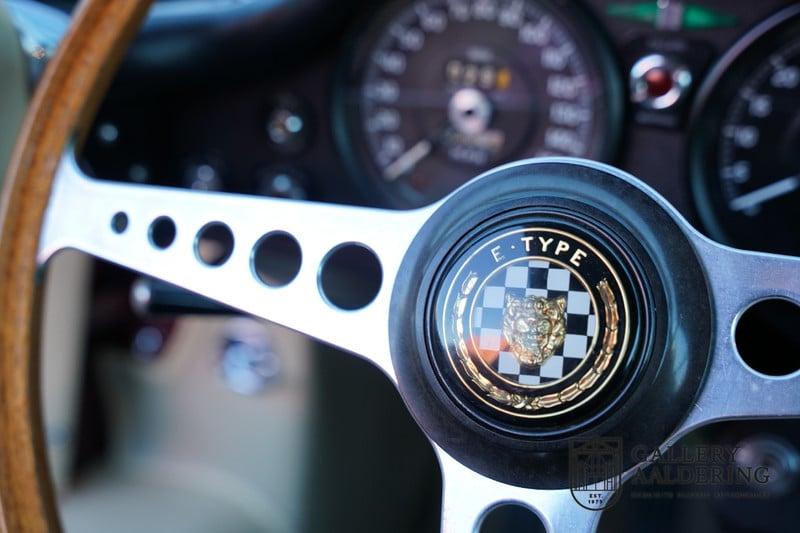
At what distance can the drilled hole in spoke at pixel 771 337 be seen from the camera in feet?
3.50

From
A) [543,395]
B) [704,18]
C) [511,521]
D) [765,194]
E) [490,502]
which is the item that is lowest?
[511,521]

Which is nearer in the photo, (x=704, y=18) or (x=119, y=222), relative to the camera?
(x=119, y=222)

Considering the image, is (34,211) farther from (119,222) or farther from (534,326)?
(534,326)

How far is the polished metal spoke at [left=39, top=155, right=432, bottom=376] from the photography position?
92cm

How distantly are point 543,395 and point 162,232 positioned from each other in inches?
19.1

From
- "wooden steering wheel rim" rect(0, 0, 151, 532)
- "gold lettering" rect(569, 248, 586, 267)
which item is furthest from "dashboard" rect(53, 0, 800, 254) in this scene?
"gold lettering" rect(569, 248, 586, 267)

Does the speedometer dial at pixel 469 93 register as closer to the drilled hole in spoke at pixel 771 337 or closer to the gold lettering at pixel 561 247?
the drilled hole in spoke at pixel 771 337

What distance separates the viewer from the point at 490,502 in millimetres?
873

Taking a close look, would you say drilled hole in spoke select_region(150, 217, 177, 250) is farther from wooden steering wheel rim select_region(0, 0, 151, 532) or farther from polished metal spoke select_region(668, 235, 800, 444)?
polished metal spoke select_region(668, 235, 800, 444)

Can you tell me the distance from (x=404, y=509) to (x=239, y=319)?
1.54ft

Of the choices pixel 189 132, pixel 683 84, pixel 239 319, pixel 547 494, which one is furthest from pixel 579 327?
pixel 189 132

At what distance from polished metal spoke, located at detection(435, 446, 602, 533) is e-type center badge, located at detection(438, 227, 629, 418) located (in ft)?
0.25

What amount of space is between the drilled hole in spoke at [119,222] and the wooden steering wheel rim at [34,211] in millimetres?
92

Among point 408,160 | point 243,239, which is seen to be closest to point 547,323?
point 243,239
